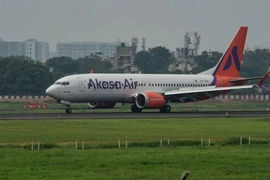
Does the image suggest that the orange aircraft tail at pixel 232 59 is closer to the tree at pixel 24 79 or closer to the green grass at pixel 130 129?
the green grass at pixel 130 129

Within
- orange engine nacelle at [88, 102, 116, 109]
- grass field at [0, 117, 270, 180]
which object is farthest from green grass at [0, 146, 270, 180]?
orange engine nacelle at [88, 102, 116, 109]

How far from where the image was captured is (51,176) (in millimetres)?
38719

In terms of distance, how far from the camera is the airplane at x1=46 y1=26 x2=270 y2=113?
A: 303 feet

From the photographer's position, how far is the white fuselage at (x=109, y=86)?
9212 cm

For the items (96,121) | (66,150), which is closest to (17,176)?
(66,150)

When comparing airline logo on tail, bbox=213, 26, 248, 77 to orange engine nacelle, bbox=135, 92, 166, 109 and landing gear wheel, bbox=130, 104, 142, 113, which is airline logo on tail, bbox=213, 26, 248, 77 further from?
landing gear wheel, bbox=130, 104, 142, 113

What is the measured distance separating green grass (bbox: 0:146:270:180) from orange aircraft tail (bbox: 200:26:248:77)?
54.8 m

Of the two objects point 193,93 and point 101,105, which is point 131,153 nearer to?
point 193,93

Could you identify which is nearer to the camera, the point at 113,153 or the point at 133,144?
the point at 113,153

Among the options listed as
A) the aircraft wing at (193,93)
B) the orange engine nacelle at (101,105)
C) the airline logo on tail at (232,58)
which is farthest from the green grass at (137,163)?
the airline logo on tail at (232,58)

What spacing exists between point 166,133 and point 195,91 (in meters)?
34.6

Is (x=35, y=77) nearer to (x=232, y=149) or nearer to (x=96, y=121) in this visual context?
(x=96, y=121)

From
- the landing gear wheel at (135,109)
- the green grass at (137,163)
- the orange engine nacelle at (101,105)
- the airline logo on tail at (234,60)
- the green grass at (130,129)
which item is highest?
the airline logo on tail at (234,60)

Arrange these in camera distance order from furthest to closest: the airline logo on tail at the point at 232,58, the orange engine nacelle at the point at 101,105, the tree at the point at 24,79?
the tree at the point at 24,79 < the airline logo on tail at the point at 232,58 < the orange engine nacelle at the point at 101,105
